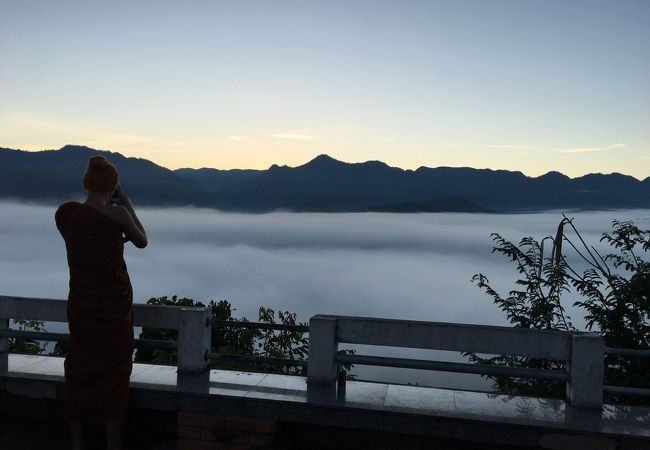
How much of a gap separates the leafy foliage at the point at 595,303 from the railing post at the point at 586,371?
111 inches

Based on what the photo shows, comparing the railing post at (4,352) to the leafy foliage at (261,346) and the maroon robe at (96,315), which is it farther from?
the leafy foliage at (261,346)

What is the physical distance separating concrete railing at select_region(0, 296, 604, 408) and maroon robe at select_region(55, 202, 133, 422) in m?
0.90

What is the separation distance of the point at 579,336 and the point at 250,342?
8678 millimetres

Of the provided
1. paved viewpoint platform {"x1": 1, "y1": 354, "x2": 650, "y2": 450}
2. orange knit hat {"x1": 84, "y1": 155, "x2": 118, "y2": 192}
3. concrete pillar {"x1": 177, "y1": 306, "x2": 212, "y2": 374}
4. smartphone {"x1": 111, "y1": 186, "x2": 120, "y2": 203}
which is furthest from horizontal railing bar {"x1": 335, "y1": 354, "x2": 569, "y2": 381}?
orange knit hat {"x1": 84, "y1": 155, "x2": 118, "y2": 192}

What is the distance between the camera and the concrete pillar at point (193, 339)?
5.72 meters

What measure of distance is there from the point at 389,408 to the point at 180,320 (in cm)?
215

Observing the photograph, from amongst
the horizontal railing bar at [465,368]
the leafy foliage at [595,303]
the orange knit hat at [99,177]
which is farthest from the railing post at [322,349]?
the leafy foliage at [595,303]

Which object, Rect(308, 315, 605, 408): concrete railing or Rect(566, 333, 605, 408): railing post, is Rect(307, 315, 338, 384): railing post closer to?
Rect(308, 315, 605, 408): concrete railing

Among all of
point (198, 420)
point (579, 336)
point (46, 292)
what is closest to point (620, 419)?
point (579, 336)

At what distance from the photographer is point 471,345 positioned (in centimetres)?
533

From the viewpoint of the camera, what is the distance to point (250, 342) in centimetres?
1283

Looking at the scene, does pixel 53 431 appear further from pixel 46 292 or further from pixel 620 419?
pixel 46 292

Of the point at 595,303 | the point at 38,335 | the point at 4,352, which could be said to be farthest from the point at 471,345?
the point at 4,352

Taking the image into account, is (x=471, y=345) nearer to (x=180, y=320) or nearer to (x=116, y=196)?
(x=180, y=320)
